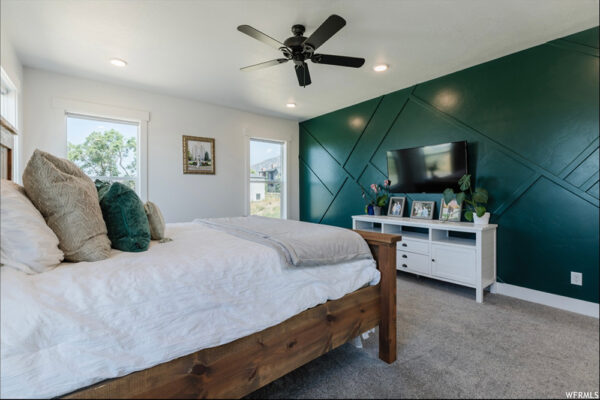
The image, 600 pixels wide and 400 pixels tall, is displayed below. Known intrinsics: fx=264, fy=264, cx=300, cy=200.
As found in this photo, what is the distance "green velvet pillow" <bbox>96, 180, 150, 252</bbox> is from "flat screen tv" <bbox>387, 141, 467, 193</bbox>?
297cm

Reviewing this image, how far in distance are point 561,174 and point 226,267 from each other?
8.43 feet

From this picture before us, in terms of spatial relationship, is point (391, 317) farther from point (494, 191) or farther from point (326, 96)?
point (326, 96)

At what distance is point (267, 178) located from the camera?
4742mm

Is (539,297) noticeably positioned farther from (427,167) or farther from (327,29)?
(327,29)

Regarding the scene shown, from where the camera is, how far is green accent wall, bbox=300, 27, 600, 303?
0.93 m

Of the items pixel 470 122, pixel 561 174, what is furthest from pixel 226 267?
pixel 470 122

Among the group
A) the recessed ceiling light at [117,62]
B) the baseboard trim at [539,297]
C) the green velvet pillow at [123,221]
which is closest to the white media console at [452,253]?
the baseboard trim at [539,297]

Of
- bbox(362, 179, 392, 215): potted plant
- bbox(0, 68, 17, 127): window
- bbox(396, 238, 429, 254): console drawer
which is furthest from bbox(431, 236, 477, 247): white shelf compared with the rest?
bbox(0, 68, 17, 127): window

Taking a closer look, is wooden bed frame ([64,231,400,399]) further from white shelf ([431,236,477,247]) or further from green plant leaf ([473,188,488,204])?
green plant leaf ([473,188,488,204])

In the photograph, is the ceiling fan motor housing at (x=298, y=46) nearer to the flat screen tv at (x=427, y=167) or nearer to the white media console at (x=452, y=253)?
the flat screen tv at (x=427, y=167)

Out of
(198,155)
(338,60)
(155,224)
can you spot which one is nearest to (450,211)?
(338,60)

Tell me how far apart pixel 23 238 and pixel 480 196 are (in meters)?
3.16

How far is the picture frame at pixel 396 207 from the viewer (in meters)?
3.49

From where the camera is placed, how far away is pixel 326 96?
373 cm
